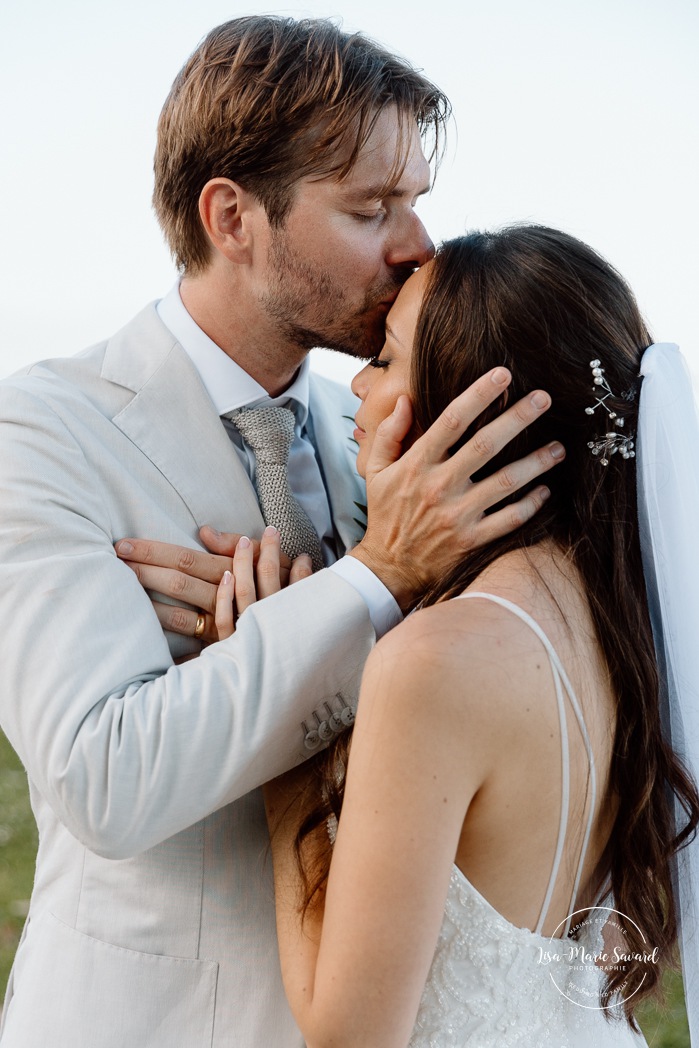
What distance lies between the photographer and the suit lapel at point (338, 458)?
8.68ft

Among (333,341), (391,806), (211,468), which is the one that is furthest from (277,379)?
(391,806)

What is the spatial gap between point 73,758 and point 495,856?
2.57 ft

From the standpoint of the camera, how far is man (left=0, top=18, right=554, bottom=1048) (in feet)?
6.17

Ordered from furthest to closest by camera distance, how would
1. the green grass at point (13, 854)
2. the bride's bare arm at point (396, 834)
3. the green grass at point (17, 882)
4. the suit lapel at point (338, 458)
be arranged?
the green grass at point (13, 854), the green grass at point (17, 882), the suit lapel at point (338, 458), the bride's bare arm at point (396, 834)

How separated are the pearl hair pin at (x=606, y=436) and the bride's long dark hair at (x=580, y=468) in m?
0.01

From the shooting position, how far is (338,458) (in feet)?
9.18

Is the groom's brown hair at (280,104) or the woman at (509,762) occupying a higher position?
the groom's brown hair at (280,104)

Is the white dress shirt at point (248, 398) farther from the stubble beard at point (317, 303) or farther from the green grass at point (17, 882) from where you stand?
the green grass at point (17, 882)

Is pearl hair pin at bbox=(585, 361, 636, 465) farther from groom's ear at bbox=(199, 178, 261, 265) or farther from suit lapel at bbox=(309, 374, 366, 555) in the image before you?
groom's ear at bbox=(199, 178, 261, 265)

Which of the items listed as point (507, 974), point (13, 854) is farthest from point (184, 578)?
point (13, 854)

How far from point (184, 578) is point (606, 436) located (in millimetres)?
939

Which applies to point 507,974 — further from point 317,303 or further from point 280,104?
point 280,104

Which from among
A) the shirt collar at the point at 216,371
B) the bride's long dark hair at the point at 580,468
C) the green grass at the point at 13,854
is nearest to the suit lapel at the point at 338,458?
the shirt collar at the point at 216,371

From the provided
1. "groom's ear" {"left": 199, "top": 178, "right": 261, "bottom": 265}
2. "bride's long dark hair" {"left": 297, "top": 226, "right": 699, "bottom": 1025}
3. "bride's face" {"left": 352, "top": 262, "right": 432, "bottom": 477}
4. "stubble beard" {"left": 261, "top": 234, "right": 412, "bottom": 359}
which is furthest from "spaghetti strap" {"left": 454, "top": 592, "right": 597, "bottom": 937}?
"groom's ear" {"left": 199, "top": 178, "right": 261, "bottom": 265}
